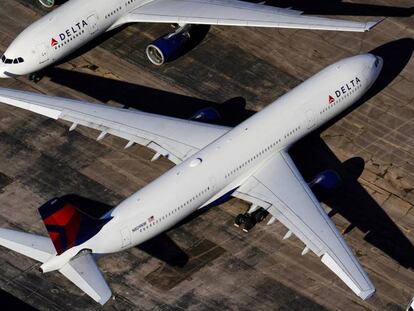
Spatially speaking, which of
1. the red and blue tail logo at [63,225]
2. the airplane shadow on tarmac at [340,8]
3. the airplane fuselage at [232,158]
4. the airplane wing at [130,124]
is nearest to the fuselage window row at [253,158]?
the airplane fuselage at [232,158]

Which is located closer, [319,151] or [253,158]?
[253,158]

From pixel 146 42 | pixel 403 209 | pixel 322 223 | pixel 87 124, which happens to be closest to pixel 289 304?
pixel 322 223

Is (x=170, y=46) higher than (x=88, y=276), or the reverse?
(x=170, y=46)

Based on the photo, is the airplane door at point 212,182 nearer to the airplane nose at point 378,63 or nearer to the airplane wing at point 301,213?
the airplane wing at point 301,213

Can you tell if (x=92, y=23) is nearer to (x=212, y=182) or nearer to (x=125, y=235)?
(x=212, y=182)

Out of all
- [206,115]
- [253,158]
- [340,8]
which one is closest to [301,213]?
[253,158]

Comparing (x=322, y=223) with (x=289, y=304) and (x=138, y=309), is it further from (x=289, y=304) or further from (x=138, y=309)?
(x=138, y=309)

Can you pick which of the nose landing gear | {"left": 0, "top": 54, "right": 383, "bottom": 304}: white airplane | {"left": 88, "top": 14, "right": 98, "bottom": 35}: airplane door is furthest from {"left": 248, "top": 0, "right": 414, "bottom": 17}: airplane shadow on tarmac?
the nose landing gear
